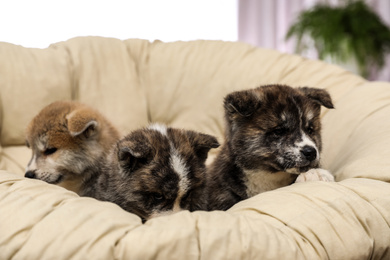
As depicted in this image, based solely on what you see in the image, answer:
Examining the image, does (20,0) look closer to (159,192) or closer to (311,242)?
(159,192)

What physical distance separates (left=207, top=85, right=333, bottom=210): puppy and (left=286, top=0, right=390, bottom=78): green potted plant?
8.11ft

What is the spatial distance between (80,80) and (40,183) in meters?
1.44

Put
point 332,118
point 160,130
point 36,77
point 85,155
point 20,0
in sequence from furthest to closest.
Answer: point 20,0
point 36,77
point 332,118
point 85,155
point 160,130

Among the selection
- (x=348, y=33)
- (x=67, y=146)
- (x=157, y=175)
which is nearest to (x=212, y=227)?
(x=157, y=175)

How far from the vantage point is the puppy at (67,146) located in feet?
8.55

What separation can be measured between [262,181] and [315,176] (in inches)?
11.1

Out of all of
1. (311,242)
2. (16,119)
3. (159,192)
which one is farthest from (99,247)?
(16,119)

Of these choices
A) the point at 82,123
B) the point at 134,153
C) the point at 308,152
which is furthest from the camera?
the point at 82,123

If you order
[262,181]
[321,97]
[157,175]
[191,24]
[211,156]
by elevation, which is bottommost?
[211,156]

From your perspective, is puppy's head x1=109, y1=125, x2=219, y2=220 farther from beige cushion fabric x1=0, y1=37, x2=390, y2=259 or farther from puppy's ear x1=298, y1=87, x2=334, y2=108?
puppy's ear x1=298, y1=87, x2=334, y2=108

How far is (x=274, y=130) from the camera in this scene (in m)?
2.33

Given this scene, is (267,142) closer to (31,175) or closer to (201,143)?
(201,143)

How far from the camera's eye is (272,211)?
189 cm

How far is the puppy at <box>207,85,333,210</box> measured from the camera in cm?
228
